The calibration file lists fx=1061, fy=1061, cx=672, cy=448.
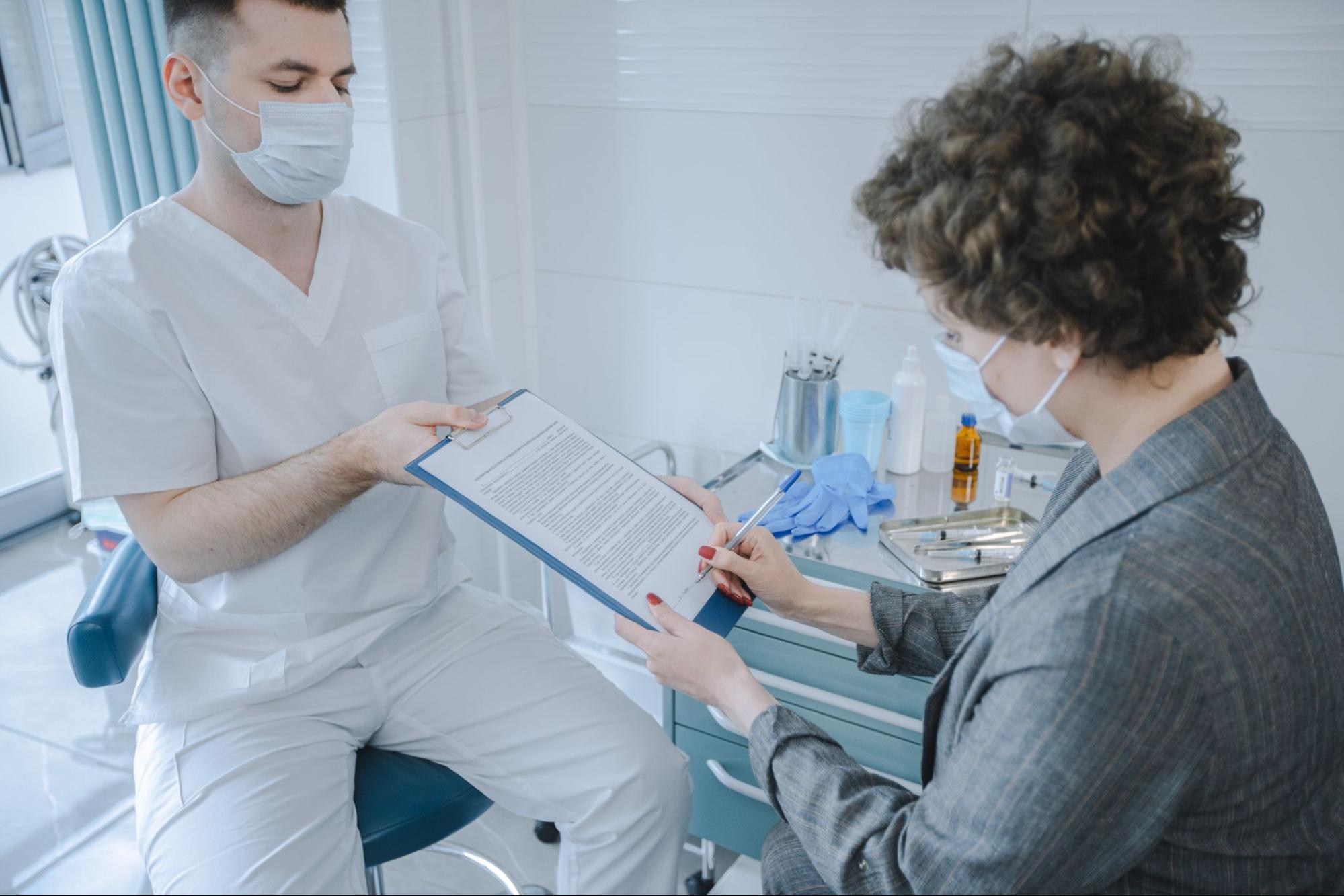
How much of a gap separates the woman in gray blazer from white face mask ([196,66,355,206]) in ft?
2.49

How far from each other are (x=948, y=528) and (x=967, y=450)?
0.56 ft

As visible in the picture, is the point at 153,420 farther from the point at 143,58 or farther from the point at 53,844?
the point at 53,844

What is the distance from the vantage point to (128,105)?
6.57ft

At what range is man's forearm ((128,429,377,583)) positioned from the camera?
4.40 ft

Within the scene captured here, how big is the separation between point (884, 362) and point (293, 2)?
1232mm

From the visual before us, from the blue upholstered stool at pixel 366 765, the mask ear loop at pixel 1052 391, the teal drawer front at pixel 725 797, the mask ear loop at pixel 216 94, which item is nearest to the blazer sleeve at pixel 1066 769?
the mask ear loop at pixel 1052 391

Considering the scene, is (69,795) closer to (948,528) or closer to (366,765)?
(366,765)

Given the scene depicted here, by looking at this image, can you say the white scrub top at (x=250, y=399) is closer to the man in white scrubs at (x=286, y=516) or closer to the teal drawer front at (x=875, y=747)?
the man in white scrubs at (x=286, y=516)

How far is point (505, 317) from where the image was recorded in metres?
2.39

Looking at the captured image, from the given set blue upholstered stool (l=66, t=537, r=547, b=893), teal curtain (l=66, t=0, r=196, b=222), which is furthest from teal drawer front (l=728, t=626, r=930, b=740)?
teal curtain (l=66, t=0, r=196, b=222)

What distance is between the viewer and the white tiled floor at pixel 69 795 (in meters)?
2.05

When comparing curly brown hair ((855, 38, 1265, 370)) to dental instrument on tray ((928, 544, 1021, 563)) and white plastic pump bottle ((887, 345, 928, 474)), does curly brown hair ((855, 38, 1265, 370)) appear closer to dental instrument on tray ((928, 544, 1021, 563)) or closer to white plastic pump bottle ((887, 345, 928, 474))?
dental instrument on tray ((928, 544, 1021, 563))

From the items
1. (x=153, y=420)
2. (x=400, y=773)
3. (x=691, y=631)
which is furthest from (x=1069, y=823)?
(x=153, y=420)

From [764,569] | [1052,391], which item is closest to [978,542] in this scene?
[764,569]
